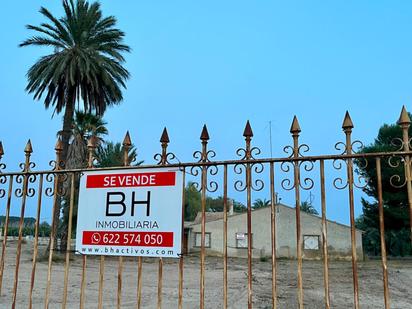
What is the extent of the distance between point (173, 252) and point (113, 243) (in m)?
0.60

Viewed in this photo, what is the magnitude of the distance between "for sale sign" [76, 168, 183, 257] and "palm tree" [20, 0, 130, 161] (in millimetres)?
18171

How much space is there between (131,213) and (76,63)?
1932 cm

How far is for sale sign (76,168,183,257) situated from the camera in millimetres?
3357

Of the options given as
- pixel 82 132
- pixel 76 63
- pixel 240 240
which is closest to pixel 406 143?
pixel 76 63

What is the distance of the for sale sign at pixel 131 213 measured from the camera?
3357 mm

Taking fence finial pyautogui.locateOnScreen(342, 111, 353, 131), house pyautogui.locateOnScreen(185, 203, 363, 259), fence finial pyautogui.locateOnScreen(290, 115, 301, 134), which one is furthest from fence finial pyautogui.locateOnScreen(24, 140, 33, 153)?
house pyautogui.locateOnScreen(185, 203, 363, 259)

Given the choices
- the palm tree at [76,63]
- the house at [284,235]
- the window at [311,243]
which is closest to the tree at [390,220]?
the house at [284,235]

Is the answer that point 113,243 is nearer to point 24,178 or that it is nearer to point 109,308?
point 24,178

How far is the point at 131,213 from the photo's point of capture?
3.49m

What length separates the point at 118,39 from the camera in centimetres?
2312

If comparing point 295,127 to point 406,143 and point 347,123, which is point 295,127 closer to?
point 347,123

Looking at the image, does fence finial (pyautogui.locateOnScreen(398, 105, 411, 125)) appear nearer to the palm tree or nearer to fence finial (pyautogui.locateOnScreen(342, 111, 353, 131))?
fence finial (pyautogui.locateOnScreen(342, 111, 353, 131))

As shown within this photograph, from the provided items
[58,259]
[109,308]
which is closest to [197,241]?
[58,259]

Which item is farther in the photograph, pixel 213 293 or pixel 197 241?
pixel 197 241
